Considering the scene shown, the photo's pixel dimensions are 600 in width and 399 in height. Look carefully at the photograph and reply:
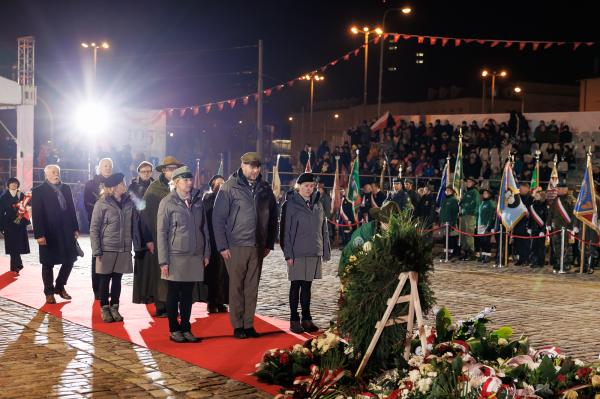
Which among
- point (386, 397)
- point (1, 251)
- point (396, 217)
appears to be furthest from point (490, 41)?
point (386, 397)

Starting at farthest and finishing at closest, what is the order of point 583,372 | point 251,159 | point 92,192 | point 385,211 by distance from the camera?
point 92,192
point 251,159
point 385,211
point 583,372

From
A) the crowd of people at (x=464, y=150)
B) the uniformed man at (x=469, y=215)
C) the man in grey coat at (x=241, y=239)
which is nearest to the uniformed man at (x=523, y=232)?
the uniformed man at (x=469, y=215)

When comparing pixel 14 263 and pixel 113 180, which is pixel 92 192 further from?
pixel 113 180

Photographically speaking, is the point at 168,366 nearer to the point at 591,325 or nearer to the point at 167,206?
the point at 167,206

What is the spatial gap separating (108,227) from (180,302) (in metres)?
1.81

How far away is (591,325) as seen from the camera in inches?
441

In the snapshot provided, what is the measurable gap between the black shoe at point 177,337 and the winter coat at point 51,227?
11.1 feet

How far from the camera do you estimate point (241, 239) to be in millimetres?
9703

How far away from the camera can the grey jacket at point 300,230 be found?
1023 cm

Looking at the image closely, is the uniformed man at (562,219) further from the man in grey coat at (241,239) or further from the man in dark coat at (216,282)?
the man in grey coat at (241,239)

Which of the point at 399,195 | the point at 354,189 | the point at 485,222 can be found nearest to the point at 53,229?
the point at 399,195

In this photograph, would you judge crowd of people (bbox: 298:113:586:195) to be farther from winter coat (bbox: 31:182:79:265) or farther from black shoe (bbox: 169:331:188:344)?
black shoe (bbox: 169:331:188:344)

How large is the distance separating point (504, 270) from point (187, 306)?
417 inches

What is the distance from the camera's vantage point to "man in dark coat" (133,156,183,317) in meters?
11.4
